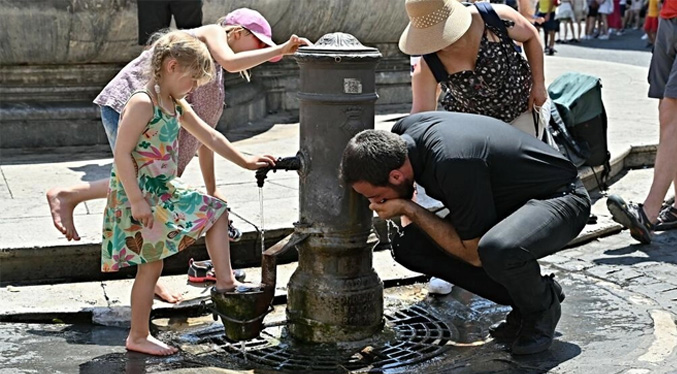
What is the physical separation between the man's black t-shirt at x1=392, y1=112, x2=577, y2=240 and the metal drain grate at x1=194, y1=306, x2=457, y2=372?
59cm

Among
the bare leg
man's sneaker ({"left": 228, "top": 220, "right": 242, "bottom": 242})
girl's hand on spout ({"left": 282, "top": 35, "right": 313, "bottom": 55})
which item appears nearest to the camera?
girl's hand on spout ({"left": 282, "top": 35, "right": 313, "bottom": 55})

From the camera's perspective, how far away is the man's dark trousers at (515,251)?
4129mm

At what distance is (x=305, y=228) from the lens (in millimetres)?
4543

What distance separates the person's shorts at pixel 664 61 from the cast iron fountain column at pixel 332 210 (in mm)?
2367

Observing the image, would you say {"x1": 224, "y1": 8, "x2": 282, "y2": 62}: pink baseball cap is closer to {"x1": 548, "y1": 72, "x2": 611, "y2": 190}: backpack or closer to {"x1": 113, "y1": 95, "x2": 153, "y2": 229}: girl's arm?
{"x1": 113, "y1": 95, "x2": 153, "y2": 229}: girl's arm

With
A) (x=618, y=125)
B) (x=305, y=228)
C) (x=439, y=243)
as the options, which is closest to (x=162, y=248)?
(x=305, y=228)

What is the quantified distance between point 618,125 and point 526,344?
4.85 meters

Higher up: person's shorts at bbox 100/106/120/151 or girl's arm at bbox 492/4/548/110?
girl's arm at bbox 492/4/548/110

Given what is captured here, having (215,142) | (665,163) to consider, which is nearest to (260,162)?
(215,142)

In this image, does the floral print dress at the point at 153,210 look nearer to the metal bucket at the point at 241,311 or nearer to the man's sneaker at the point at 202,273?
the metal bucket at the point at 241,311

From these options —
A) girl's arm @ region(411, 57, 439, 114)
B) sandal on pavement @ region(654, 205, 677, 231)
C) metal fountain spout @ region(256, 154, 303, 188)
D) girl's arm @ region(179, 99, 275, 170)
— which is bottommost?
sandal on pavement @ region(654, 205, 677, 231)

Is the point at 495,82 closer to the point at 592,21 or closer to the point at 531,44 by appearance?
the point at 531,44

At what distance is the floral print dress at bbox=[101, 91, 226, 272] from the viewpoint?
171 inches

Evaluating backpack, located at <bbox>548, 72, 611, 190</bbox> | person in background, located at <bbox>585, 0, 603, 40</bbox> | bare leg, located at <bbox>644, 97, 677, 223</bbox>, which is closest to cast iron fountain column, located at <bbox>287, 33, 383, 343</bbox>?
bare leg, located at <bbox>644, 97, 677, 223</bbox>
